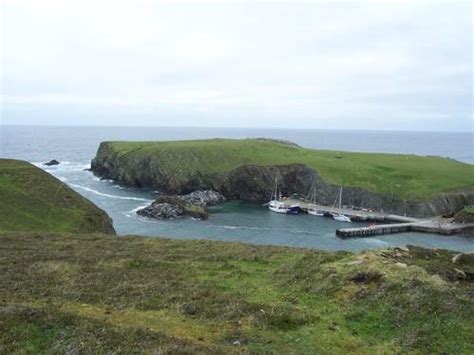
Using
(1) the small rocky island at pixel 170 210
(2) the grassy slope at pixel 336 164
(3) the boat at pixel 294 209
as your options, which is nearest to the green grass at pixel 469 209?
(2) the grassy slope at pixel 336 164

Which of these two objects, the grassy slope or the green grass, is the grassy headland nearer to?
the green grass

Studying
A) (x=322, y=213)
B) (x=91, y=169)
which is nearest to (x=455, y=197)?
(x=322, y=213)

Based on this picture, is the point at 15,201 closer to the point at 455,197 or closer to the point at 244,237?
the point at 244,237

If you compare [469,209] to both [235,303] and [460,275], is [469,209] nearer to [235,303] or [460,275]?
[460,275]

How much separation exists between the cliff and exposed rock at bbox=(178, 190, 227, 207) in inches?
174

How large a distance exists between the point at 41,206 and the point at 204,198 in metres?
53.8

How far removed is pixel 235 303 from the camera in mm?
19078

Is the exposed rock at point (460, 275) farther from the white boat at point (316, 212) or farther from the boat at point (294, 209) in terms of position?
the boat at point (294, 209)

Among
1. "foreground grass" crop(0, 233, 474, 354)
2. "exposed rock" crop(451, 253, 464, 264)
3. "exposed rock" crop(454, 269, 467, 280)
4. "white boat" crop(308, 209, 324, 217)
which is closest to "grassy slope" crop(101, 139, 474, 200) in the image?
"white boat" crop(308, 209, 324, 217)

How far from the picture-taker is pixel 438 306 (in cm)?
1795

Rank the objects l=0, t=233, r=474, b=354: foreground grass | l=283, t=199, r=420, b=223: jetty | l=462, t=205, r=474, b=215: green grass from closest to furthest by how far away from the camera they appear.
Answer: l=0, t=233, r=474, b=354: foreground grass
l=462, t=205, r=474, b=215: green grass
l=283, t=199, r=420, b=223: jetty

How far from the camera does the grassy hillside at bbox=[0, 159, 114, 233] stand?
5316cm

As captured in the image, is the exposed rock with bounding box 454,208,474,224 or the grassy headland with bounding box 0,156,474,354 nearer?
the grassy headland with bounding box 0,156,474,354

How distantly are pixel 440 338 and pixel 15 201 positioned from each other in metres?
53.6
